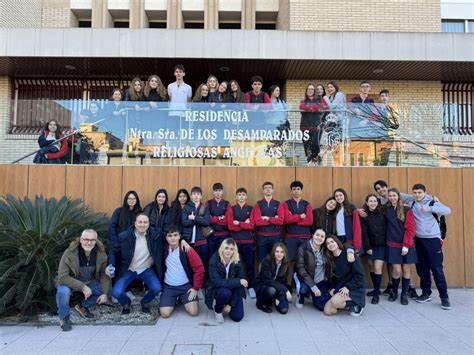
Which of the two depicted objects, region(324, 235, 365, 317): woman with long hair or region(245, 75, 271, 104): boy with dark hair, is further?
region(245, 75, 271, 104): boy with dark hair

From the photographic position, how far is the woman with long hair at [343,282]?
598 cm

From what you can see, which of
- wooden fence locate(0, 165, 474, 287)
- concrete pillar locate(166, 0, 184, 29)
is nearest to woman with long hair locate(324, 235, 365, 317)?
wooden fence locate(0, 165, 474, 287)

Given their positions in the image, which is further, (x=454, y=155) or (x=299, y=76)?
(x=299, y=76)

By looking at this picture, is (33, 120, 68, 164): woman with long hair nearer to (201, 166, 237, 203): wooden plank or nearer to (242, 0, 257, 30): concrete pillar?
(201, 166, 237, 203): wooden plank

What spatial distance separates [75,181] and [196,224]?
308cm

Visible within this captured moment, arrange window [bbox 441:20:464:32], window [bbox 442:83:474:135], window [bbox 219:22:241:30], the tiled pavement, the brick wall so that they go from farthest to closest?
window [bbox 219:22:241:30], window [bbox 441:20:464:32], the brick wall, window [bbox 442:83:474:135], the tiled pavement

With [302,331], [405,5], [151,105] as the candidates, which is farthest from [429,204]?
[405,5]

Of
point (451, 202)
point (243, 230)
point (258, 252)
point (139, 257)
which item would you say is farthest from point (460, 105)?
point (139, 257)

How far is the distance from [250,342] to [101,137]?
18.1ft

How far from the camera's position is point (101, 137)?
8281mm

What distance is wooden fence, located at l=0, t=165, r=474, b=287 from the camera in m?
8.00

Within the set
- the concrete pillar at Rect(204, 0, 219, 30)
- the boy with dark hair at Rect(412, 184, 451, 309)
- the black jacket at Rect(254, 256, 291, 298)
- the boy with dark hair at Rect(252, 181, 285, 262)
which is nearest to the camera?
the black jacket at Rect(254, 256, 291, 298)

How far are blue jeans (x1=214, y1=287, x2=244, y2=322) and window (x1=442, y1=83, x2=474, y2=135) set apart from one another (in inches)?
321

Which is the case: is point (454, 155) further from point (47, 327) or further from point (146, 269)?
point (47, 327)
